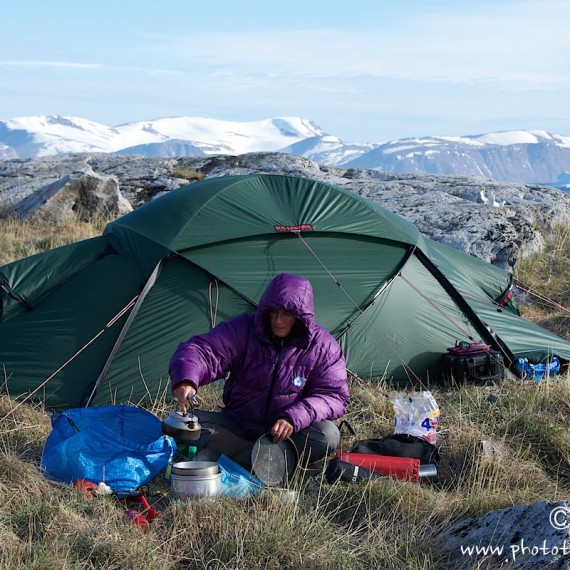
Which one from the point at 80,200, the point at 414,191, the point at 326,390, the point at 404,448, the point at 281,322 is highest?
the point at 414,191

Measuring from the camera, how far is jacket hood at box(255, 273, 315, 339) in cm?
459

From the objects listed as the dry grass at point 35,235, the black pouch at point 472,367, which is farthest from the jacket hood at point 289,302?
the dry grass at point 35,235

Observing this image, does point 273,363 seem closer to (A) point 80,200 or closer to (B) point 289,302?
(B) point 289,302

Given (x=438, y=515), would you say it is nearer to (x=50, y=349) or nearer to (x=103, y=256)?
(x=50, y=349)

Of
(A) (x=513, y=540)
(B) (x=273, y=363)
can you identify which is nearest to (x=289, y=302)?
(B) (x=273, y=363)

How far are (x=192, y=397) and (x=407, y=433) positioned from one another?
1651mm

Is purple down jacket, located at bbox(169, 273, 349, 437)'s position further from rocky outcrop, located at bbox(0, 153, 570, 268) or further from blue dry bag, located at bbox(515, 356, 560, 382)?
rocky outcrop, located at bbox(0, 153, 570, 268)

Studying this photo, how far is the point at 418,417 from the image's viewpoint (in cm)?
530

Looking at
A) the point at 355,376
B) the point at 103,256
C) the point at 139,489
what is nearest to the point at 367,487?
the point at 139,489

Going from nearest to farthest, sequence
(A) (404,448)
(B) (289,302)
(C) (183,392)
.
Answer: (C) (183,392)
(B) (289,302)
(A) (404,448)

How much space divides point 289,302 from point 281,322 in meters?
0.16

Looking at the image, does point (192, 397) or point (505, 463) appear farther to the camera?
point (505, 463)

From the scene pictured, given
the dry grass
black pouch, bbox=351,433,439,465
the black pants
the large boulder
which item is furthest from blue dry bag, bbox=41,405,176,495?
the large boulder

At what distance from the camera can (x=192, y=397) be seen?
4.42 m
